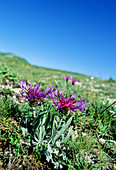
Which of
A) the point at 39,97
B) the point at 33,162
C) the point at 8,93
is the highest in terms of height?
the point at 39,97

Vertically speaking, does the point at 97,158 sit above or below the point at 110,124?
below

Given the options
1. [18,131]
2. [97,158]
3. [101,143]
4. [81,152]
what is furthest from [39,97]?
[101,143]

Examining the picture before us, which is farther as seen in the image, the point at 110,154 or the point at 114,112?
the point at 114,112

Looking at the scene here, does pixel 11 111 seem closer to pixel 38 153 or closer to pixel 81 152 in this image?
pixel 38 153

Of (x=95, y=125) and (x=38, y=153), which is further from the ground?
(x=95, y=125)

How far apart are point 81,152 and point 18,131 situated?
978 millimetres

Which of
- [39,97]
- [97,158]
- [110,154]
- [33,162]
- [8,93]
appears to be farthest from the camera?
[8,93]

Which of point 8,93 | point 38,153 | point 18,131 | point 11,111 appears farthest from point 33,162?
point 8,93

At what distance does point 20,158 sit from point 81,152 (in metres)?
0.86

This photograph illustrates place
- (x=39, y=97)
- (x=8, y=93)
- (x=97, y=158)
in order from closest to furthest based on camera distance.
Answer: (x=39, y=97), (x=97, y=158), (x=8, y=93)

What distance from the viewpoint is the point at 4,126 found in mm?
1949

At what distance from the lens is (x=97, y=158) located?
6.21ft

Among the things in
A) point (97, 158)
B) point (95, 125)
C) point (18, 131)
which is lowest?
point (97, 158)

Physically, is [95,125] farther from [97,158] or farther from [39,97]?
[39,97]
